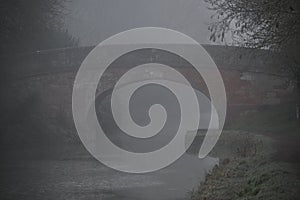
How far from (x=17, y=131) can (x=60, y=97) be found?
3.28m

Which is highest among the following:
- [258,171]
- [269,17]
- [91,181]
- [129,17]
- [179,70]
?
[129,17]

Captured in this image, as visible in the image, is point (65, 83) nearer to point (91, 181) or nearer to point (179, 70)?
point (179, 70)

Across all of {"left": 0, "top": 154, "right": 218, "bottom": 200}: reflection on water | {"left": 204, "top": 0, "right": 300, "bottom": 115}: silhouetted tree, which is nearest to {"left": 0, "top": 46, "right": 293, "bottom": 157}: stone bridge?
{"left": 0, "top": 154, "right": 218, "bottom": 200}: reflection on water

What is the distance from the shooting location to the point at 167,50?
25.3 m

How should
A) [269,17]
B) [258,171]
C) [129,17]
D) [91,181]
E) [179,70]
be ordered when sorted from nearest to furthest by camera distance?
[269,17] < [258,171] < [91,181] < [179,70] < [129,17]

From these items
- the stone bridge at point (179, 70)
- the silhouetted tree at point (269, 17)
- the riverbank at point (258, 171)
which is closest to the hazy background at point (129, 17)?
the stone bridge at point (179, 70)

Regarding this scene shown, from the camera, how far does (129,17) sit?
163 ft

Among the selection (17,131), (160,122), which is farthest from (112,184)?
(160,122)

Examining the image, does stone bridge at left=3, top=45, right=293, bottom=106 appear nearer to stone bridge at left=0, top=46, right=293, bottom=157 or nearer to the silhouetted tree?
stone bridge at left=0, top=46, right=293, bottom=157

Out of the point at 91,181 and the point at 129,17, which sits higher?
the point at 129,17

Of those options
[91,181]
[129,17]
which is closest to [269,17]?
[91,181]

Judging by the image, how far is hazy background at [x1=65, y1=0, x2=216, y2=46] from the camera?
41.0 meters

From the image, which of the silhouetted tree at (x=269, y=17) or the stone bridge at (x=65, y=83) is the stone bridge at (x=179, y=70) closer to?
the stone bridge at (x=65, y=83)

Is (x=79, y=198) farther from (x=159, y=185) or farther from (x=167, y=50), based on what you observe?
(x=167, y=50)
